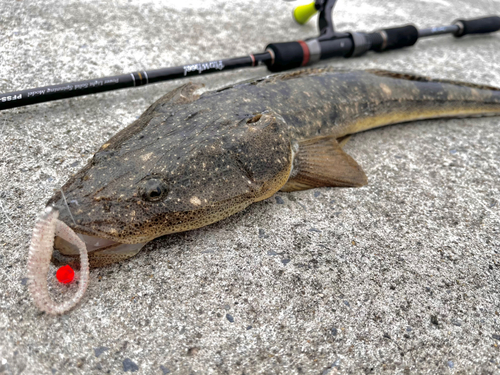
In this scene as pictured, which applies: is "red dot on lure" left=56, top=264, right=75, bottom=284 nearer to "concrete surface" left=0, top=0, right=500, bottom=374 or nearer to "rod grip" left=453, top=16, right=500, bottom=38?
"concrete surface" left=0, top=0, right=500, bottom=374

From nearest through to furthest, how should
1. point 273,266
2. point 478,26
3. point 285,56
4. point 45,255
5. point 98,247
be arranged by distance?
point 45,255
point 98,247
point 273,266
point 285,56
point 478,26

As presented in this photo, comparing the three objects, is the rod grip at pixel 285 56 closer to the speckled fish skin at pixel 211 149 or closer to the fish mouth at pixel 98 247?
the speckled fish skin at pixel 211 149

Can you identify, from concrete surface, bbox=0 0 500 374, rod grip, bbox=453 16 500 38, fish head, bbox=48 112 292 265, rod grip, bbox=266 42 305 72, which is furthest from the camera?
rod grip, bbox=453 16 500 38

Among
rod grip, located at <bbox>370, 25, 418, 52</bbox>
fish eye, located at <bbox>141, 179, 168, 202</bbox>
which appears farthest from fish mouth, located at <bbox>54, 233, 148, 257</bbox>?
rod grip, located at <bbox>370, 25, 418, 52</bbox>

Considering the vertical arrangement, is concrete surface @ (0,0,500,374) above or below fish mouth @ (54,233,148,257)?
below

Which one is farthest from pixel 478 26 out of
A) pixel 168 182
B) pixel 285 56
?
pixel 168 182

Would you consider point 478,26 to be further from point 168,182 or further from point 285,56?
point 168,182

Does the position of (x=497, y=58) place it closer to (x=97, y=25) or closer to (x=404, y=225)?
(x=404, y=225)

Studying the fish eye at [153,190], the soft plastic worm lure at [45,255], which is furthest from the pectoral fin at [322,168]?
the soft plastic worm lure at [45,255]
